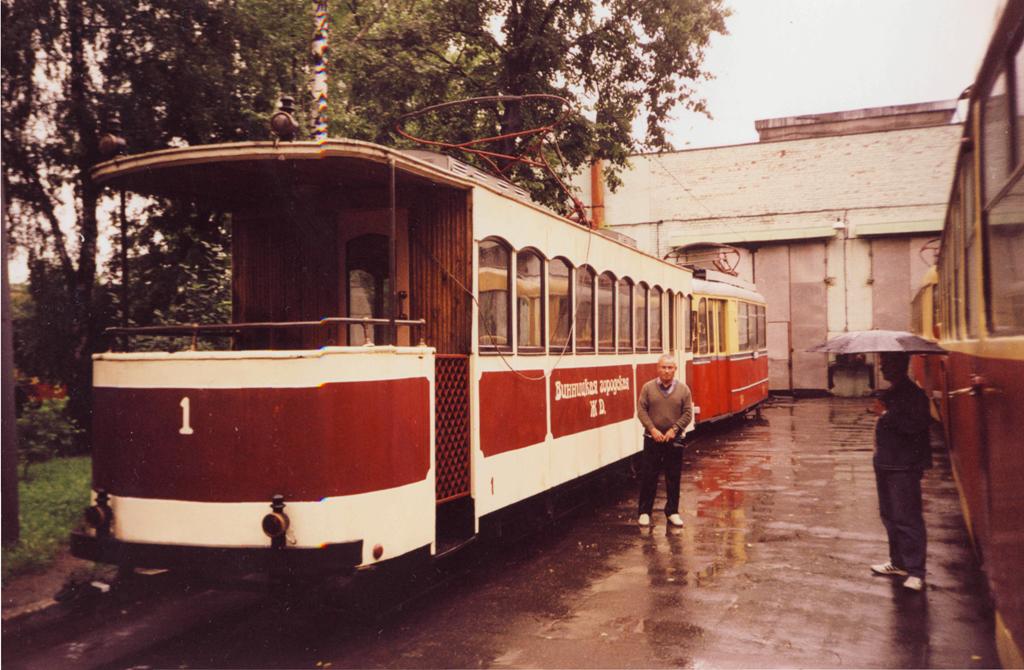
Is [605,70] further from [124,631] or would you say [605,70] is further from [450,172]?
[124,631]

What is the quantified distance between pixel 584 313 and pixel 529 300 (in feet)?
5.35

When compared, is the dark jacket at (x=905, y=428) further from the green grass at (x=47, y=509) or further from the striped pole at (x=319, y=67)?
the green grass at (x=47, y=509)

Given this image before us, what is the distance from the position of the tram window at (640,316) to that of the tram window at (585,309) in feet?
6.42

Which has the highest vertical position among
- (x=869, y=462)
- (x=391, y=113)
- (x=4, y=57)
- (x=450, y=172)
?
(x=391, y=113)

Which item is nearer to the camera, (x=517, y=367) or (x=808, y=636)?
(x=808, y=636)

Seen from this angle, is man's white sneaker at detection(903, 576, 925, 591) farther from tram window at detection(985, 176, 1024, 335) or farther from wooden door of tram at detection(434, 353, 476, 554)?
wooden door of tram at detection(434, 353, 476, 554)

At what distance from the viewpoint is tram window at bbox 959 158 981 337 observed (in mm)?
4762

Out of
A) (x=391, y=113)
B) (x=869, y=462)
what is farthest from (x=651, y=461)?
(x=391, y=113)

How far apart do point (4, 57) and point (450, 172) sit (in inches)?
185

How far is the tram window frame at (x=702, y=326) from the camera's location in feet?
51.9

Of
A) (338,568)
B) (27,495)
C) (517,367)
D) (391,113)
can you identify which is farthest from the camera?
(391,113)

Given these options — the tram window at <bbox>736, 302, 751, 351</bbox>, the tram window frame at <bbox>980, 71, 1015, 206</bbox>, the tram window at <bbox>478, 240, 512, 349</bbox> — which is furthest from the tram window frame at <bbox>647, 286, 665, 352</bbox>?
the tram window frame at <bbox>980, 71, 1015, 206</bbox>

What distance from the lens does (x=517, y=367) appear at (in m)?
7.70

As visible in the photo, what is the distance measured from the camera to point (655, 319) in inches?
504
